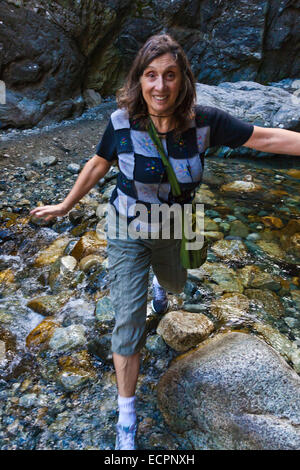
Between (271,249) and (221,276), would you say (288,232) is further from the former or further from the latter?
(221,276)

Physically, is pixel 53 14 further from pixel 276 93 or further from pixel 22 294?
pixel 22 294

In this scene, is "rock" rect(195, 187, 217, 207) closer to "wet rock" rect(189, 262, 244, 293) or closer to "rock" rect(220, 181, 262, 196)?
"rock" rect(220, 181, 262, 196)

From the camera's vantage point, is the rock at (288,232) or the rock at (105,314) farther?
the rock at (288,232)

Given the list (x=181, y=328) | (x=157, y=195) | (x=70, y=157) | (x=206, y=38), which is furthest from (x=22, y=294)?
(x=206, y=38)

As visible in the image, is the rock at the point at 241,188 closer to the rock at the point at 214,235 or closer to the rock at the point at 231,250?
the rock at the point at 214,235

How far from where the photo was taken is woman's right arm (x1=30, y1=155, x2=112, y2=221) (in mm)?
2080

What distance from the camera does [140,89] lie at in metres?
1.87

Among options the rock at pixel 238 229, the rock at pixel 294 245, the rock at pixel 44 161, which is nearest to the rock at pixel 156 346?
the rock at pixel 238 229

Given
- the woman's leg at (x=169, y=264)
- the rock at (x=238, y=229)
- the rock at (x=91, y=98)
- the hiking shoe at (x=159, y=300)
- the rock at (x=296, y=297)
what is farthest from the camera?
the rock at (x=91, y=98)

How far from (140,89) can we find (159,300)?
1626mm

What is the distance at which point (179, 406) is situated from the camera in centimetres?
212

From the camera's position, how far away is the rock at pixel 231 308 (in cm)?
287

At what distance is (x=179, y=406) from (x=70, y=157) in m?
4.90

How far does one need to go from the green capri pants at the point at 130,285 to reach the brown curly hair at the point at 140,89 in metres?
0.69
